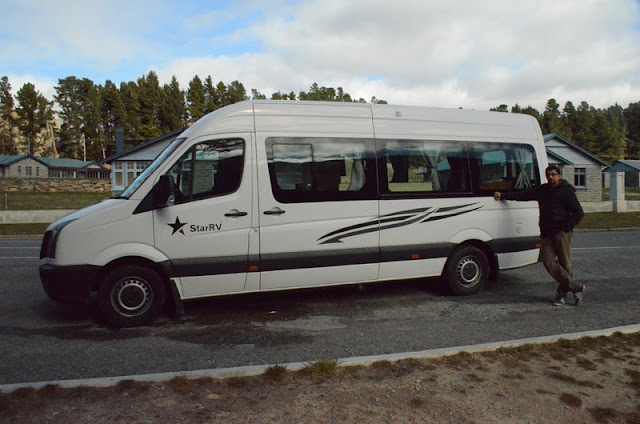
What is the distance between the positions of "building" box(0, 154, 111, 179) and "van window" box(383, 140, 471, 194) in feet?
238

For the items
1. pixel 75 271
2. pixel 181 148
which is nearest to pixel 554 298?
pixel 181 148

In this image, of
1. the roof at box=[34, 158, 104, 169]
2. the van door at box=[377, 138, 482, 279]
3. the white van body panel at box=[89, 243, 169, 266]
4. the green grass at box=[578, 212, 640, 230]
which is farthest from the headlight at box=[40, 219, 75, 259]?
the roof at box=[34, 158, 104, 169]

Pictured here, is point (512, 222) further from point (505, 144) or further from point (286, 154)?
point (286, 154)

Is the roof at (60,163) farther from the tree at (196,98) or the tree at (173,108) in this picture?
the tree at (196,98)

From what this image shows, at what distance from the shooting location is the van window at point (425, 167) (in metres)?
6.68

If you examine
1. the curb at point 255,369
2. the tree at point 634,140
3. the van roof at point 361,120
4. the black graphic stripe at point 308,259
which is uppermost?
the tree at point 634,140

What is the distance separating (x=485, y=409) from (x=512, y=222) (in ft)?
14.4

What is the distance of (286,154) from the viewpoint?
6129 millimetres

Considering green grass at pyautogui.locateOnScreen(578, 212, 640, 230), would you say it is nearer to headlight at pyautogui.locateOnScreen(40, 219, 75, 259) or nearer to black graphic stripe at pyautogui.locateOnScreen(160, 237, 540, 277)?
black graphic stripe at pyautogui.locateOnScreen(160, 237, 540, 277)

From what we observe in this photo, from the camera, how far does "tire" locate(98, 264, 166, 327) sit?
557cm

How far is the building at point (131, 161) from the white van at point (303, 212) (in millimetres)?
29431

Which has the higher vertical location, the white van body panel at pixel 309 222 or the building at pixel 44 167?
the building at pixel 44 167

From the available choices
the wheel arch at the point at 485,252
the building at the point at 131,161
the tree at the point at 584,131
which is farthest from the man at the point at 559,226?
the tree at the point at 584,131

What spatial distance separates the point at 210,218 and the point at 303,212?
1.12 metres
